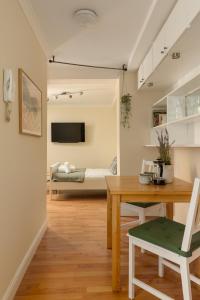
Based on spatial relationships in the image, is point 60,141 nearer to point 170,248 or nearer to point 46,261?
point 46,261

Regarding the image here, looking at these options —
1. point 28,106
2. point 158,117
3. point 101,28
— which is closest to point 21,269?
point 28,106

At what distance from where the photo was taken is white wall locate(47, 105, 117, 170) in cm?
689

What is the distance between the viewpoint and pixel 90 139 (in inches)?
273

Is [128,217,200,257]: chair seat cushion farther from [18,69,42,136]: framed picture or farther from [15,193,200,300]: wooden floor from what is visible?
[18,69,42,136]: framed picture

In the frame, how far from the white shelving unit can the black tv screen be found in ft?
12.6

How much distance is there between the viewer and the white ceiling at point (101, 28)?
2.15 m

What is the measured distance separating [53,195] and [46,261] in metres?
3.20

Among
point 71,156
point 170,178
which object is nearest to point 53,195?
point 71,156

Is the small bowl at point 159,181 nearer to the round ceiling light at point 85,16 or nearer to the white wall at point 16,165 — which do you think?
the white wall at point 16,165

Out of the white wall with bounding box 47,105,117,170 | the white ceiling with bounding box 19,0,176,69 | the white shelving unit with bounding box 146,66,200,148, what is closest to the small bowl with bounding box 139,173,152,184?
the white shelving unit with bounding box 146,66,200,148

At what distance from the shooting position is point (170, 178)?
7.83 feet

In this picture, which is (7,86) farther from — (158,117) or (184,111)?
(158,117)

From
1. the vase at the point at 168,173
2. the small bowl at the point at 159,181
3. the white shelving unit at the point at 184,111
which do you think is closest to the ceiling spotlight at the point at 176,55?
the white shelving unit at the point at 184,111

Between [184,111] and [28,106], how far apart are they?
1.73 metres
